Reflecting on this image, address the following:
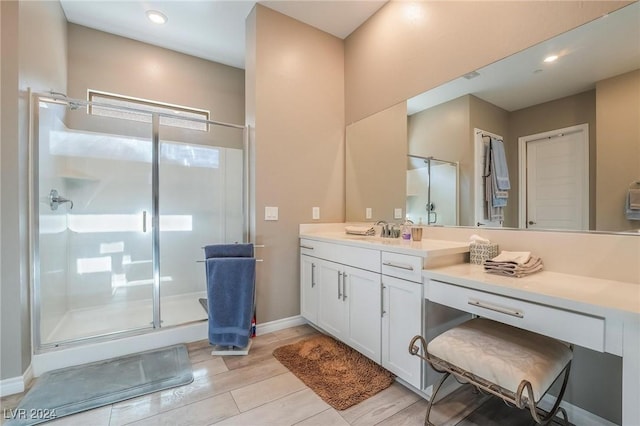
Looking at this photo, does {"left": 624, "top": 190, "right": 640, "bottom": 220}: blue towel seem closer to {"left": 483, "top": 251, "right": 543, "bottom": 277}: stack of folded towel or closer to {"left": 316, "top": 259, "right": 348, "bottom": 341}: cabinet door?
A: {"left": 483, "top": 251, "right": 543, "bottom": 277}: stack of folded towel

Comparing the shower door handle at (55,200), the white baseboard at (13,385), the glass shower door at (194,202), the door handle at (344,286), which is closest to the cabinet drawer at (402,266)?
the door handle at (344,286)

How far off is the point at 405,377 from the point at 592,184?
4.66ft

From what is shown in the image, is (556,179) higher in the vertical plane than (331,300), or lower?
higher

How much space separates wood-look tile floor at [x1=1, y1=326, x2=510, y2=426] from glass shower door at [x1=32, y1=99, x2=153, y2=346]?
82 cm

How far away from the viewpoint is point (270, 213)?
251cm

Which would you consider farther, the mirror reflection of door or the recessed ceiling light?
the recessed ceiling light

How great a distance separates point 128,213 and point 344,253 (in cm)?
205

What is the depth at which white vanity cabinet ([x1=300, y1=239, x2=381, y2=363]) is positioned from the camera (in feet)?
5.93

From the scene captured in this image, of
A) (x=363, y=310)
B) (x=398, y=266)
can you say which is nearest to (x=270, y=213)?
(x=363, y=310)

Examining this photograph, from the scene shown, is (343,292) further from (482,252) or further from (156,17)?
(156,17)

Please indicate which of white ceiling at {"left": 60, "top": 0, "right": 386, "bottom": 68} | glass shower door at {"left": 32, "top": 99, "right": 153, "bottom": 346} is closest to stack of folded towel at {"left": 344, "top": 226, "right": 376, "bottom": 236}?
glass shower door at {"left": 32, "top": 99, "right": 153, "bottom": 346}

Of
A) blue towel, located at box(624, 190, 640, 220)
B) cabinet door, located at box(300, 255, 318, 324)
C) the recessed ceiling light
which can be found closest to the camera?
blue towel, located at box(624, 190, 640, 220)

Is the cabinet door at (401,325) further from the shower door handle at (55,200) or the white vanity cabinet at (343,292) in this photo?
the shower door handle at (55,200)

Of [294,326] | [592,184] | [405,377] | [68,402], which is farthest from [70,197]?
[592,184]
